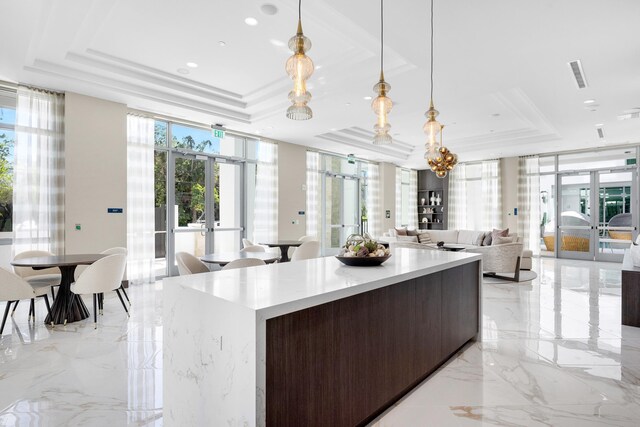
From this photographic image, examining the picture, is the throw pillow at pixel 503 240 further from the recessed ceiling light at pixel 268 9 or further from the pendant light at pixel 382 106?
the recessed ceiling light at pixel 268 9

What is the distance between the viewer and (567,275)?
7.52 meters

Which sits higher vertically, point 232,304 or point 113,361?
point 232,304

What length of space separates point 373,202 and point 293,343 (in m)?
10.3

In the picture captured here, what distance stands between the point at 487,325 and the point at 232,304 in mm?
3557

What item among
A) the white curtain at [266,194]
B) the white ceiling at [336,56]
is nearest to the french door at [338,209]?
the white curtain at [266,194]

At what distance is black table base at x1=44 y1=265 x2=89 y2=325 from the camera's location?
4.09m

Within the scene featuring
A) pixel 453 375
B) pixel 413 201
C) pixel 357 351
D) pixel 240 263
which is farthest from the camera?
pixel 413 201

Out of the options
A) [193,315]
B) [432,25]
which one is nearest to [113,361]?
[193,315]

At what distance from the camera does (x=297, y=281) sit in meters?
2.08

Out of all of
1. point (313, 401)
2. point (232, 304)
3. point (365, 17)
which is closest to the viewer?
point (232, 304)

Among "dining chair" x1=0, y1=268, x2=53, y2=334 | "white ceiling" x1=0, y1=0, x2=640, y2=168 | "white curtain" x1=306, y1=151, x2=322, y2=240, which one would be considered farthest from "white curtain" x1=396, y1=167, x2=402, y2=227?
"dining chair" x1=0, y1=268, x2=53, y2=334

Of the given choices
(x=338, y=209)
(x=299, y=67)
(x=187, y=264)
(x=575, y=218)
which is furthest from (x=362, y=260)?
(x=575, y=218)

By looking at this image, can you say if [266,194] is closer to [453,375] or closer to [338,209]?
[338,209]

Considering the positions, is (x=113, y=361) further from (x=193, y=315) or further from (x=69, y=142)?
(x=69, y=142)
